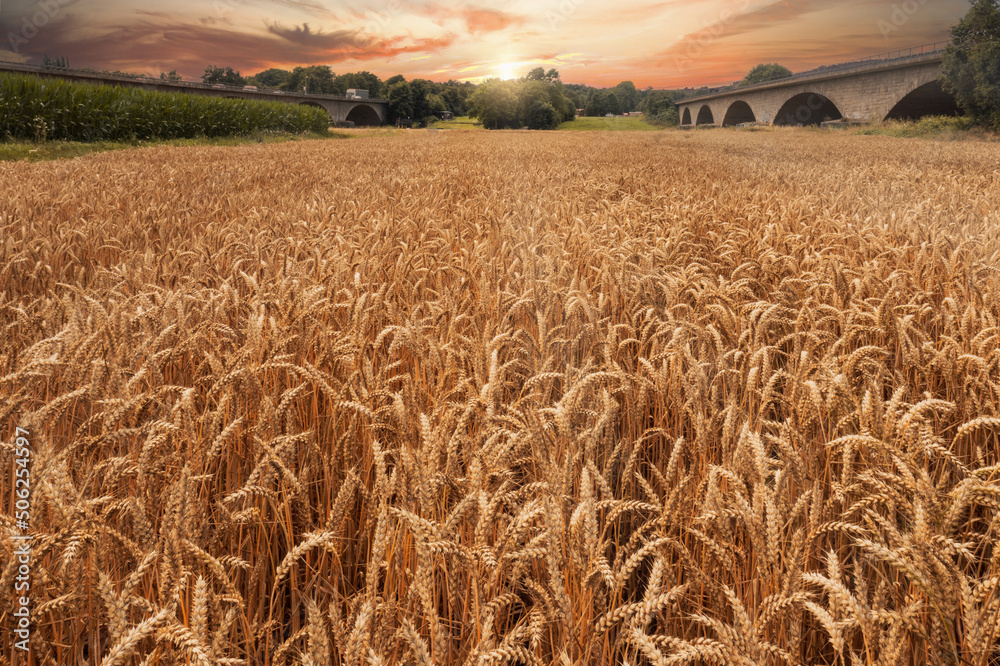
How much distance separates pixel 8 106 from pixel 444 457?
2205 cm

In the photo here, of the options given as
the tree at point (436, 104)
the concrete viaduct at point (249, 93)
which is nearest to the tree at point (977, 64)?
the concrete viaduct at point (249, 93)

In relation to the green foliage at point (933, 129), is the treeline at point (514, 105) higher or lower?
higher

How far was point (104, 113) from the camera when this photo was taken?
20.0 m

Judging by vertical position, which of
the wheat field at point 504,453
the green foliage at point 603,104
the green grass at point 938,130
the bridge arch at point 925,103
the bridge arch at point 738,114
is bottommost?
the wheat field at point 504,453

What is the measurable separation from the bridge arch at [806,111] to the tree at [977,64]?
17.9 metres

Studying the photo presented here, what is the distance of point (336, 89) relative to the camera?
123m

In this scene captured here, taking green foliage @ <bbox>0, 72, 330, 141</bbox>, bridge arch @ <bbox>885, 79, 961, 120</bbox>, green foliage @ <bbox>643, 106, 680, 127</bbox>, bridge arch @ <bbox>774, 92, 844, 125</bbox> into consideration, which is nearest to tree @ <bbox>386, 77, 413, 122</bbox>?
green foliage @ <bbox>643, 106, 680, 127</bbox>

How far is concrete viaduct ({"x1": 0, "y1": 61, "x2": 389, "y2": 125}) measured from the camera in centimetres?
4022

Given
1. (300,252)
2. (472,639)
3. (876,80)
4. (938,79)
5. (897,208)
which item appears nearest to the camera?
(472,639)

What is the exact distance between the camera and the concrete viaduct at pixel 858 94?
39188 millimetres

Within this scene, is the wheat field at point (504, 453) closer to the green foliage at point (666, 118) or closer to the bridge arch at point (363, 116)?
the bridge arch at point (363, 116)

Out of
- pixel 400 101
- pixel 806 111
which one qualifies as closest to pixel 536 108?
pixel 400 101

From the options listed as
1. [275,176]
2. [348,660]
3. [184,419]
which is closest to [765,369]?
[348,660]

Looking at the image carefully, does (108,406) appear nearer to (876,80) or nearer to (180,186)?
(180,186)
